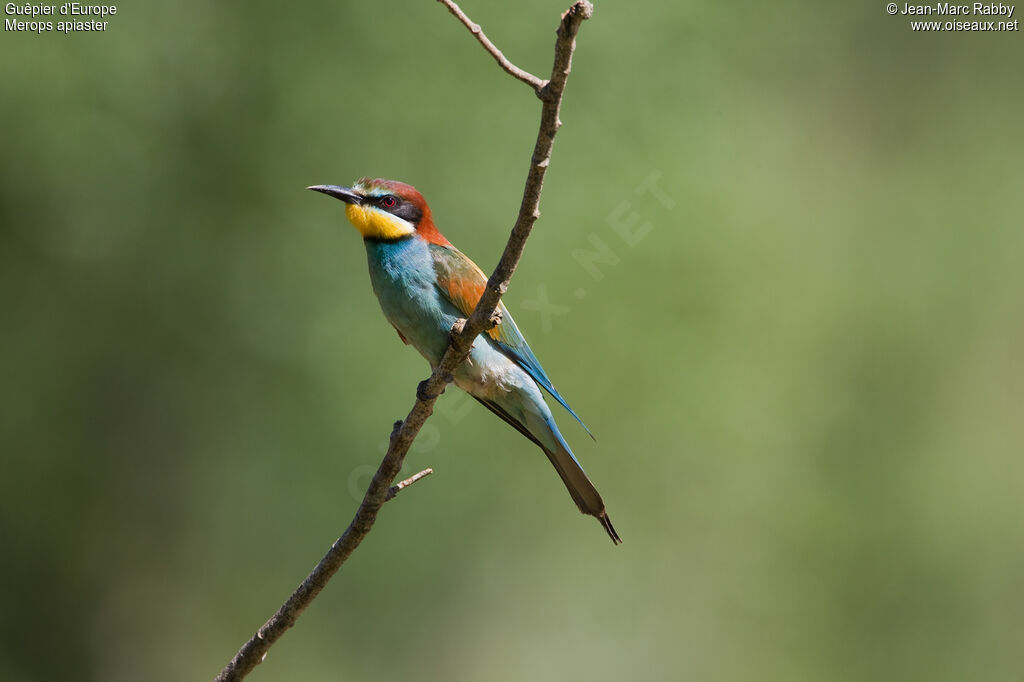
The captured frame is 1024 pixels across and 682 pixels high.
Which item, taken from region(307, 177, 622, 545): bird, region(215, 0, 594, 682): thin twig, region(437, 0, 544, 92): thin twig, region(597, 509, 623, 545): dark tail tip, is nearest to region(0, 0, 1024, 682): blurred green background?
region(307, 177, 622, 545): bird

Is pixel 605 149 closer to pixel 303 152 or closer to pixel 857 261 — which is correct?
pixel 303 152

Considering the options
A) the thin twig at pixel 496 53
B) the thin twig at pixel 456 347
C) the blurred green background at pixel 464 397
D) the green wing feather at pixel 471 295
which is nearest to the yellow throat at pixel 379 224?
the green wing feather at pixel 471 295

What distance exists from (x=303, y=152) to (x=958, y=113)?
532 cm

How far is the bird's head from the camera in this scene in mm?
3248

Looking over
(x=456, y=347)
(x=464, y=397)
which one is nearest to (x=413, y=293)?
(x=456, y=347)

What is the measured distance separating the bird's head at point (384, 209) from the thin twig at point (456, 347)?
0.84 metres

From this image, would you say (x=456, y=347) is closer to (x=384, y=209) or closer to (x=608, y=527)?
(x=608, y=527)

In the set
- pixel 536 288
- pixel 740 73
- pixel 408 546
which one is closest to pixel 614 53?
pixel 740 73

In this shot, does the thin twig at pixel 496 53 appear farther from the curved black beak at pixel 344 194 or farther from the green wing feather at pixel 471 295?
the curved black beak at pixel 344 194

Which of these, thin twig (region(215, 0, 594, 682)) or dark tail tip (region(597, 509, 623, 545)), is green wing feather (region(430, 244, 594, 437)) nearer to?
dark tail tip (region(597, 509, 623, 545))

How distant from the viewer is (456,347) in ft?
7.65

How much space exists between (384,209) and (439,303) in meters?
0.36

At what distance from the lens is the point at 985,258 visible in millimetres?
6973

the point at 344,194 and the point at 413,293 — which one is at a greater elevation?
the point at 344,194
